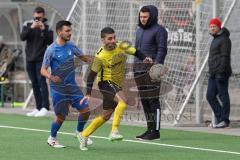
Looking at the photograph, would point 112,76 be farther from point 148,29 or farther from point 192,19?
point 192,19

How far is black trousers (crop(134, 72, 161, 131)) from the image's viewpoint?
14008 mm

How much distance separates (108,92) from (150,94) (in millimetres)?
1458

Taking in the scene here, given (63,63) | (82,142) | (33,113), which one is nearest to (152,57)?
(63,63)

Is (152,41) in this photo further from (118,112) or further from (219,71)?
(219,71)

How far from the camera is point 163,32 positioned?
1403 cm

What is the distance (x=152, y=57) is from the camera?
1411 cm

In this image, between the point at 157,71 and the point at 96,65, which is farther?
the point at 157,71

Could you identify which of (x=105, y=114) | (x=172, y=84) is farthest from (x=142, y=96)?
(x=172, y=84)

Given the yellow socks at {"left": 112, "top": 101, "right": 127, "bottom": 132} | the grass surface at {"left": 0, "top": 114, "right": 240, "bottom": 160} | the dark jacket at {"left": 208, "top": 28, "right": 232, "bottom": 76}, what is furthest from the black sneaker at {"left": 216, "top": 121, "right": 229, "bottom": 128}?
the yellow socks at {"left": 112, "top": 101, "right": 127, "bottom": 132}

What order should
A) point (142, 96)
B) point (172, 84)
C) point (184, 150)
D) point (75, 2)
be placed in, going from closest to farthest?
point (184, 150) → point (142, 96) → point (172, 84) → point (75, 2)

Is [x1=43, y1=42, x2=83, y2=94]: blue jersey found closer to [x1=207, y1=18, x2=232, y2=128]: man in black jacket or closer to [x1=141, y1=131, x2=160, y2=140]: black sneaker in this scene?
[x1=141, y1=131, x2=160, y2=140]: black sneaker

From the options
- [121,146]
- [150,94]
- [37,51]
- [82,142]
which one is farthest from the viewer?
[37,51]

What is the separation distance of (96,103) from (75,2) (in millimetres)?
6915

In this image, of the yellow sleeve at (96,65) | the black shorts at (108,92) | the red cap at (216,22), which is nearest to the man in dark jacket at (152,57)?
the black shorts at (108,92)
